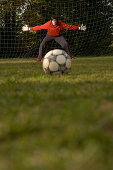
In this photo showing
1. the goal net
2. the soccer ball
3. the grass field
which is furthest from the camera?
the goal net

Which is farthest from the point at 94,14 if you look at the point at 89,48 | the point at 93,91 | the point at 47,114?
the point at 47,114

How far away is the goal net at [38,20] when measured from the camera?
54.6 feet

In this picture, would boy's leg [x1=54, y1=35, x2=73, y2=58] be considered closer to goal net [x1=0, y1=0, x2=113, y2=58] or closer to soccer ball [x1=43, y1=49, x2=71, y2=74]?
soccer ball [x1=43, y1=49, x2=71, y2=74]

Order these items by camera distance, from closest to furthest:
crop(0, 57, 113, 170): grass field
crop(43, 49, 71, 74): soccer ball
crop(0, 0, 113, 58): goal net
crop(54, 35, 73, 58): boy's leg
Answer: crop(0, 57, 113, 170): grass field
crop(43, 49, 71, 74): soccer ball
crop(54, 35, 73, 58): boy's leg
crop(0, 0, 113, 58): goal net

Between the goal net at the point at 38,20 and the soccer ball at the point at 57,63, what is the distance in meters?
10.2

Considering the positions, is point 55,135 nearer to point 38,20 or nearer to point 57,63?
point 57,63

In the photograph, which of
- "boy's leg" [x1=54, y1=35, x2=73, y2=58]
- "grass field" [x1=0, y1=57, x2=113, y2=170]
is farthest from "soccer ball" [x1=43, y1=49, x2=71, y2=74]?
"boy's leg" [x1=54, y1=35, x2=73, y2=58]

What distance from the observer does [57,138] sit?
1.46 m

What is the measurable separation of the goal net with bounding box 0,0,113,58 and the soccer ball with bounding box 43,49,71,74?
10.2m

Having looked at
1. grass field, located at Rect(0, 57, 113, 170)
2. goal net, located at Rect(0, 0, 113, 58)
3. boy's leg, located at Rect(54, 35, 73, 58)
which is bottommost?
grass field, located at Rect(0, 57, 113, 170)

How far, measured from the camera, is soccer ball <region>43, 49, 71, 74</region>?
16.9 ft

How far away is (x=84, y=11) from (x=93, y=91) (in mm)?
16781

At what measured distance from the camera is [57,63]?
203 inches

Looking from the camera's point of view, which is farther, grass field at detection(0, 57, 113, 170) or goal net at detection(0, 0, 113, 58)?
goal net at detection(0, 0, 113, 58)
